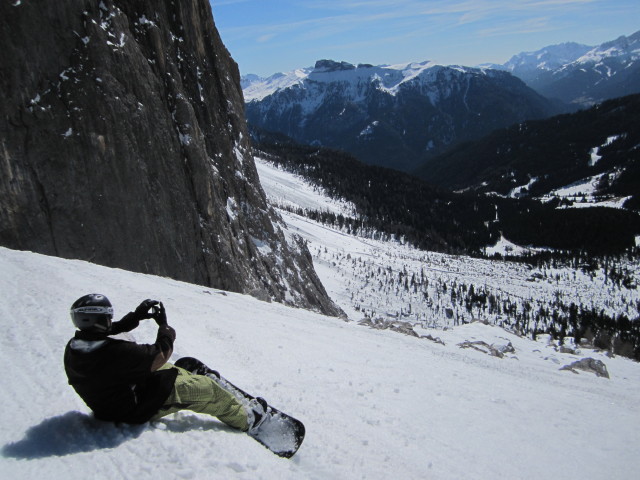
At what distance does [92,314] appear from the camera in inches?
211

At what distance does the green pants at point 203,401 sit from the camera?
624 centimetres

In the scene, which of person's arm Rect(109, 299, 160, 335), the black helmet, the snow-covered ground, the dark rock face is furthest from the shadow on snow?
the dark rock face

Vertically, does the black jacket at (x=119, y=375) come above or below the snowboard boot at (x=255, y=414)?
above

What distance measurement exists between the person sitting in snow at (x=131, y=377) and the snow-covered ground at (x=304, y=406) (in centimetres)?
29

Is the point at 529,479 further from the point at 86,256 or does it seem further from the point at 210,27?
the point at 210,27

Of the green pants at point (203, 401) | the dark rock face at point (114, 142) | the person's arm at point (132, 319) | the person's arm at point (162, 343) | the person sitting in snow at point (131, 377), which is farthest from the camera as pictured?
the dark rock face at point (114, 142)

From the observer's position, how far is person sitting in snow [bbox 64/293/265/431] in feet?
17.8

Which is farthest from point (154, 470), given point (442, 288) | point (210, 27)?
point (442, 288)

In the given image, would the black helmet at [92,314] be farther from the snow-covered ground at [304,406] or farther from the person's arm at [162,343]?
the snow-covered ground at [304,406]

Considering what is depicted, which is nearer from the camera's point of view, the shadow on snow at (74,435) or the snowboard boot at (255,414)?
the shadow on snow at (74,435)

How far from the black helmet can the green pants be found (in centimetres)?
135

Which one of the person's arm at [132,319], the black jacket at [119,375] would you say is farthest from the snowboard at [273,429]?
the person's arm at [132,319]

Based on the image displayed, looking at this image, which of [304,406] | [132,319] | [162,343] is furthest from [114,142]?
[162,343]

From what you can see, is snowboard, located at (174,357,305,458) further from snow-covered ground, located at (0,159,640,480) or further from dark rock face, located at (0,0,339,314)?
dark rock face, located at (0,0,339,314)
